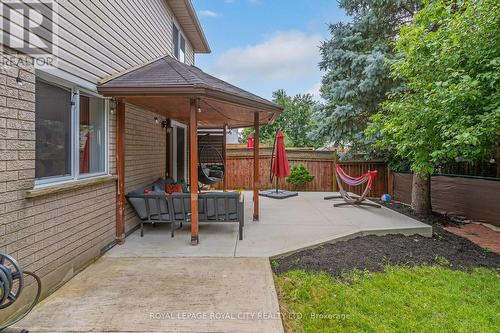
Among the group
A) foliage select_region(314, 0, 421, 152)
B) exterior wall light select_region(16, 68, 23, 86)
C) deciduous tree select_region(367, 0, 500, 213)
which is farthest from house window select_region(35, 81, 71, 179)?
foliage select_region(314, 0, 421, 152)

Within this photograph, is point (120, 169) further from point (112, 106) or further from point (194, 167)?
point (194, 167)

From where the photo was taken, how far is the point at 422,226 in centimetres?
570

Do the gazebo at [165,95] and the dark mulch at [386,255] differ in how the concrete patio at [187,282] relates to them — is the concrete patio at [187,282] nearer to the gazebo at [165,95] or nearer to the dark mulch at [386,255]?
the dark mulch at [386,255]

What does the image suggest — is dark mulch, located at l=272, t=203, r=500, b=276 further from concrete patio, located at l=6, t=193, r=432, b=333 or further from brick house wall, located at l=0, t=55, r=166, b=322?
brick house wall, located at l=0, t=55, r=166, b=322

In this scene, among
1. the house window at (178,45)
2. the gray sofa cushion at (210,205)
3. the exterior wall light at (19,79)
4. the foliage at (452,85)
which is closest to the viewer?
the exterior wall light at (19,79)

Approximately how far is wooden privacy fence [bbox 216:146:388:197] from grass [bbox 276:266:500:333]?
299 inches

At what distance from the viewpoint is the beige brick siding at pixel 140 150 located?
17.5 feet

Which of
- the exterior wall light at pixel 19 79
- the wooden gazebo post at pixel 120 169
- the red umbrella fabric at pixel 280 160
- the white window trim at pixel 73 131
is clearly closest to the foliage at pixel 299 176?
the red umbrella fabric at pixel 280 160

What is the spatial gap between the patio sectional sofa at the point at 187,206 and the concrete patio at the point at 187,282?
0.34 metres

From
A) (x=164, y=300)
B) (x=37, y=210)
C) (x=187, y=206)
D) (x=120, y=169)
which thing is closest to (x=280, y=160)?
(x=187, y=206)

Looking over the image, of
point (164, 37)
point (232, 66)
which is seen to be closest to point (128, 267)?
point (164, 37)

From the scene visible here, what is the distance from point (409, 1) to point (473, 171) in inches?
195

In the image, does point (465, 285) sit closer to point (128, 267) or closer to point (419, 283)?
point (419, 283)

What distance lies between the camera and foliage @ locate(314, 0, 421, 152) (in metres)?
8.47
